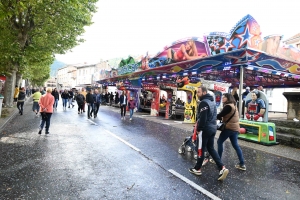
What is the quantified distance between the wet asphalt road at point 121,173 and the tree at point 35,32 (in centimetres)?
942

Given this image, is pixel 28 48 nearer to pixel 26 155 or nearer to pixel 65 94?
pixel 65 94

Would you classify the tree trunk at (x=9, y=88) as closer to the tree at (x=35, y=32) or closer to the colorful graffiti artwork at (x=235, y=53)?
the tree at (x=35, y=32)

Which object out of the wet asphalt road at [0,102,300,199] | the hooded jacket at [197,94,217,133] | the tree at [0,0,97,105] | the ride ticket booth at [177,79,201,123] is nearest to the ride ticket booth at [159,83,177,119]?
the ride ticket booth at [177,79,201,123]

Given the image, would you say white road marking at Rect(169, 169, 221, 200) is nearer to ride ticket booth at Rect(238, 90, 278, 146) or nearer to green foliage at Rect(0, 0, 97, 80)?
ride ticket booth at Rect(238, 90, 278, 146)

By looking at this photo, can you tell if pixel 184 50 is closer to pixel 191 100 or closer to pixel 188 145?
pixel 191 100

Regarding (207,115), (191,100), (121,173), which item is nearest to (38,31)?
(191,100)

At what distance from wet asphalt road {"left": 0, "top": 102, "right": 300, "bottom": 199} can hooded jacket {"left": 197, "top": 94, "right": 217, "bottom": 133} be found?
1051 mm

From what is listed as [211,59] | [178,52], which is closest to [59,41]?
[178,52]

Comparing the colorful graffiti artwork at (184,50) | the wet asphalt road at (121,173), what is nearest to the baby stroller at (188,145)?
the wet asphalt road at (121,173)

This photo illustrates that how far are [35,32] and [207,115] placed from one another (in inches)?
657

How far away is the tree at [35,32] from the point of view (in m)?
13.6

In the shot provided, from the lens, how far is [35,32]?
16.1m

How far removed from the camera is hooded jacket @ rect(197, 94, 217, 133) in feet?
13.6

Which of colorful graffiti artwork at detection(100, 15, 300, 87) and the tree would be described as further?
the tree
